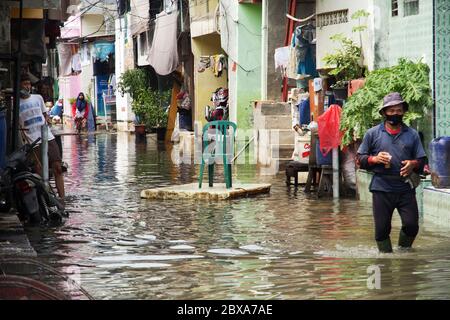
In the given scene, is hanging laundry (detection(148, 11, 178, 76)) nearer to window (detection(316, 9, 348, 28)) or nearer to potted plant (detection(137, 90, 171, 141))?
potted plant (detection(137, 90, 171, 141))

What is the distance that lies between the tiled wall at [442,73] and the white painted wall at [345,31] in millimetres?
3304

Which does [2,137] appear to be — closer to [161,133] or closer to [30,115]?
[30,115]

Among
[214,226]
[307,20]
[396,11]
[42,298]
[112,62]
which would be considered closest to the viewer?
[42,298]

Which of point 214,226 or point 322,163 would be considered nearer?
point 214,226

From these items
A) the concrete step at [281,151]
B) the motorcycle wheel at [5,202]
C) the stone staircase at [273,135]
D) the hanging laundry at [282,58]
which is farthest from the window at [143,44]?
the motorcycle wheel at [5,202]

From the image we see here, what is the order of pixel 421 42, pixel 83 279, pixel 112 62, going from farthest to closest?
pixel 112 62
pixel 421 42
pixel 83 279

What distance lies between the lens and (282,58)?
26312 mm

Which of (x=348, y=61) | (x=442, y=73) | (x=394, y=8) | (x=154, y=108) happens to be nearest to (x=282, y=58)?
(x=348, y=61)

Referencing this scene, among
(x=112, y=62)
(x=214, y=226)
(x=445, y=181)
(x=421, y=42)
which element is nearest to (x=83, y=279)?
(x=214, y=226)

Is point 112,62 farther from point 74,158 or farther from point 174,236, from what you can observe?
point 174,236

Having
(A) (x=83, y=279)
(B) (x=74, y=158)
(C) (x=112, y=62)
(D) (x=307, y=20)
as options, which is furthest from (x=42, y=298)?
(C) (x=112, y=62)
